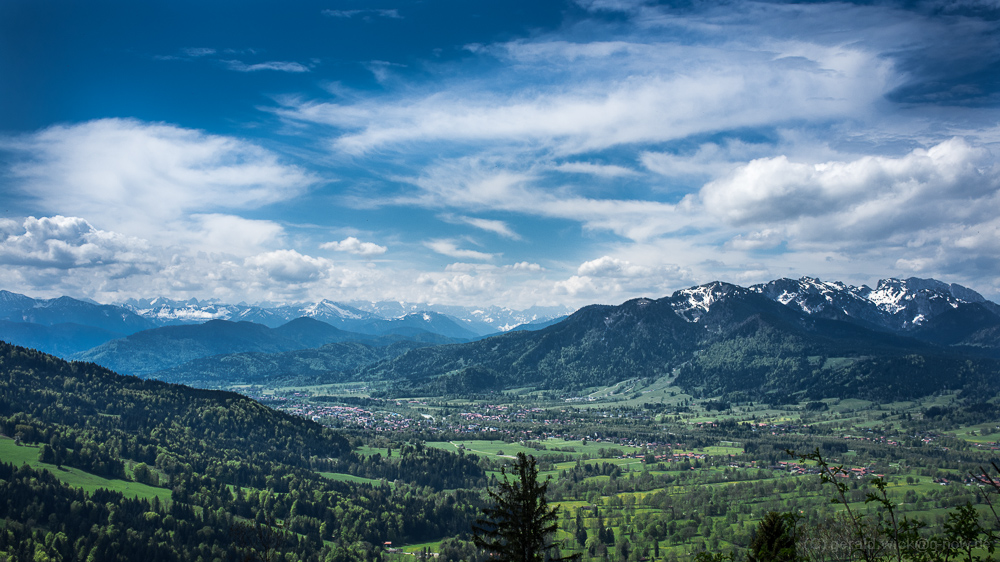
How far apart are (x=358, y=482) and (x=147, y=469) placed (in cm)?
4887

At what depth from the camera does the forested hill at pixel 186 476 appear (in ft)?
270

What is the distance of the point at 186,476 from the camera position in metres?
115

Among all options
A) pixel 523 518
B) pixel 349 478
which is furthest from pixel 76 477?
pixel 523 518

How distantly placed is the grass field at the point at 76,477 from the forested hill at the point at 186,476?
1.63m

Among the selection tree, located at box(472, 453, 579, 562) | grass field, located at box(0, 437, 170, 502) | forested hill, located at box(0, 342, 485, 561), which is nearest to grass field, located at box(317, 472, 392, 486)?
forested hill, located at box(0, 342, 485, 561)

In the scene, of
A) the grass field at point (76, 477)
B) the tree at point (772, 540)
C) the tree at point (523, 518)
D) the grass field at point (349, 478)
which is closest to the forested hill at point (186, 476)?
the grass field at point (76, 477)

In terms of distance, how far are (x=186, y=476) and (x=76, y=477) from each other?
19106 mm

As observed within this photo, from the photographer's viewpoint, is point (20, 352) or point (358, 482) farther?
point (20, 352)

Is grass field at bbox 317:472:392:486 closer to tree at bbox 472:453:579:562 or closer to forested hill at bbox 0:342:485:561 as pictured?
forested hill at bbox 0:342:485:561

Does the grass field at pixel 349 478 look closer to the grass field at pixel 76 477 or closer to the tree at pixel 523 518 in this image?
the grass field at pixel 76 477

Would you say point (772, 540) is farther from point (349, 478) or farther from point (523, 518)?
point (349, 478)

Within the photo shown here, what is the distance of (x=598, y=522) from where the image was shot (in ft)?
366

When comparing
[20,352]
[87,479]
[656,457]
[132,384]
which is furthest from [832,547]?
[20,352]

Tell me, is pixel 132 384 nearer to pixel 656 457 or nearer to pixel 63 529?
pixel 63 529
